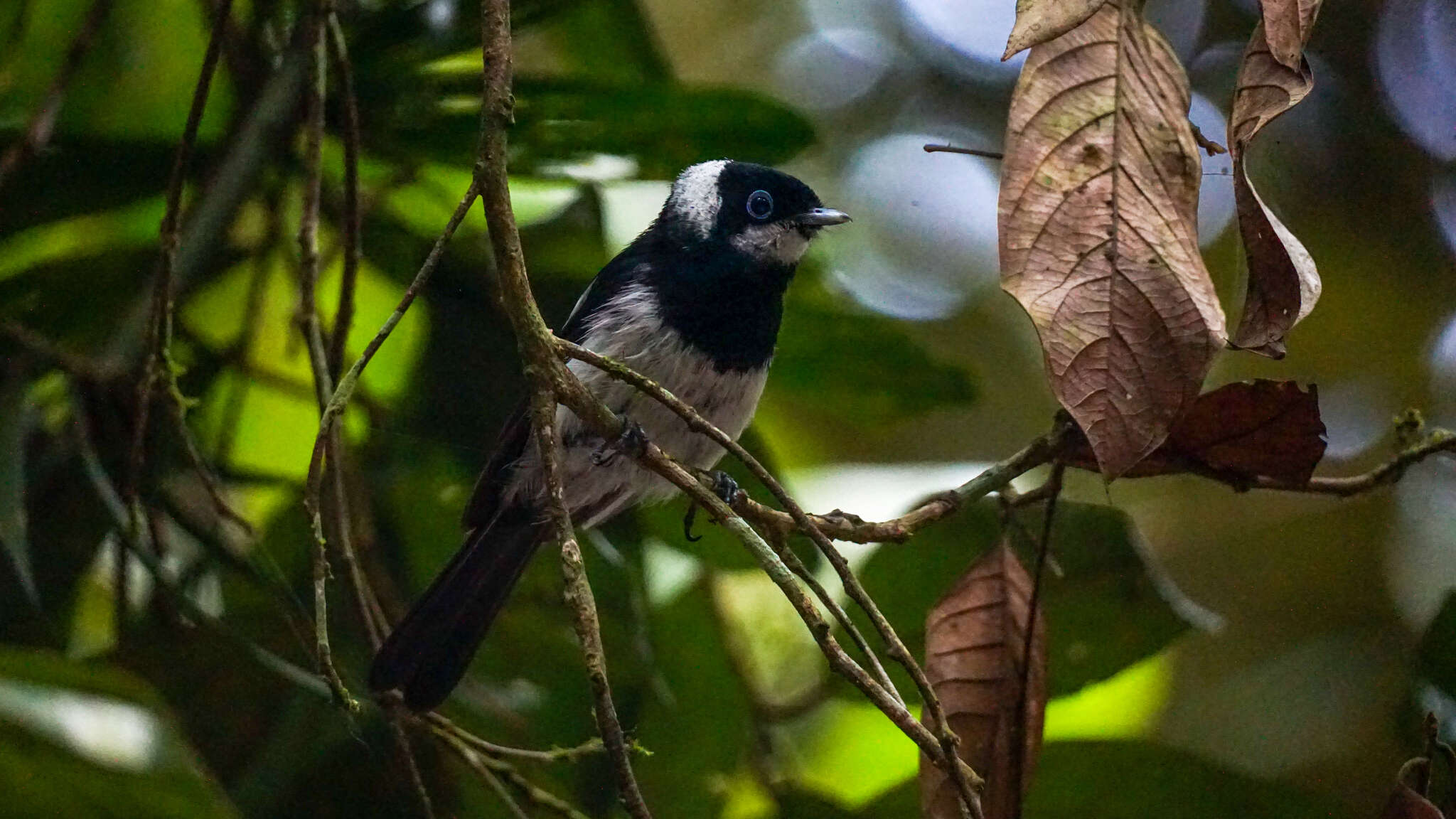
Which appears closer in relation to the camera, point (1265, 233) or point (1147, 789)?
point (1265, 233)

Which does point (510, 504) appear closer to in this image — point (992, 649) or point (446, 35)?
point (446, 35)

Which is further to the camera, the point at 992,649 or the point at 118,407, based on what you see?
the point at 118,407

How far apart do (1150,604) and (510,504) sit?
1264 millimetres

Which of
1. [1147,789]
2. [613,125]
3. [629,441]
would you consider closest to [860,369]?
[613,125]

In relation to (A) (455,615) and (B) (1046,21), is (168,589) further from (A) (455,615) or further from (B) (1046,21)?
(B) (1046,21)

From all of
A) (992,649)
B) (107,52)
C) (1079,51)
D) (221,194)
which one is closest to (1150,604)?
(992,649)

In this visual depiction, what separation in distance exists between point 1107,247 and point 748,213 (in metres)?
1.67

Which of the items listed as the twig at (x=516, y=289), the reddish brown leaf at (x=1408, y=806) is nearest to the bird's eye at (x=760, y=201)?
the twig at (x=516, y=289)

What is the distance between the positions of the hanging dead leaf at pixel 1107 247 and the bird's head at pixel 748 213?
1.47m

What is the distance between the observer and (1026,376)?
4734 millimetres

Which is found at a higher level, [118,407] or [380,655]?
[118,407]

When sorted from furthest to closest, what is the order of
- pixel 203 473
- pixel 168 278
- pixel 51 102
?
pixel 51 102 → pixel 203 473 → pixel 168 278

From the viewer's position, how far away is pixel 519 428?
2.65 metres

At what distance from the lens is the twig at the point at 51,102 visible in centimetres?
250
